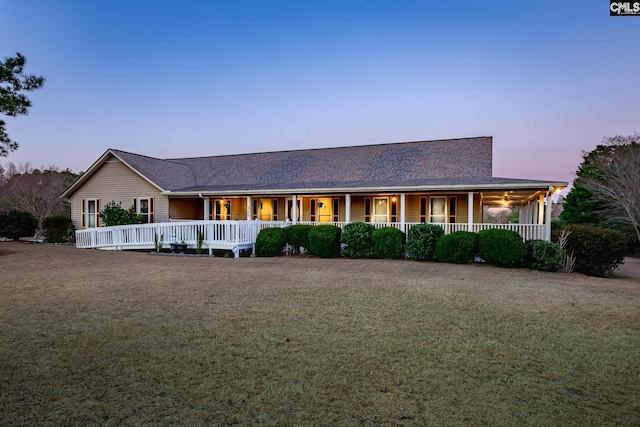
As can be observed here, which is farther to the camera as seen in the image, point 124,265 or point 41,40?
point 41,40

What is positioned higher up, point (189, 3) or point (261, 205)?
point (189, 3)

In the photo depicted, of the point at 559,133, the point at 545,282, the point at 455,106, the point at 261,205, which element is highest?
the point at 455,106

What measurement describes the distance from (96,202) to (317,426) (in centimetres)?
2407

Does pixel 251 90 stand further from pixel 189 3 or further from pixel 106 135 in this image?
pixel 106 135

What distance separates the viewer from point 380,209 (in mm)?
19000

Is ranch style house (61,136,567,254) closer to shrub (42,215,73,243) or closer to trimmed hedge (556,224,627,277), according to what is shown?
shrub (42,215,73,243)

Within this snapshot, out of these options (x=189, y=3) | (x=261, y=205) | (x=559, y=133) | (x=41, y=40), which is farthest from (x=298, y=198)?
(x=559, y=133)

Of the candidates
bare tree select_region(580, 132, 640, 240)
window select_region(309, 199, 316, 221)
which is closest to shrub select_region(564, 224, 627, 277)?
window select_region(309, 199, 316, 221)

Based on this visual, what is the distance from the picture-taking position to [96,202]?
72.1ft

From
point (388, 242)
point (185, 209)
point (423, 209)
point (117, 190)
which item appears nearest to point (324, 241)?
point (388, 242)

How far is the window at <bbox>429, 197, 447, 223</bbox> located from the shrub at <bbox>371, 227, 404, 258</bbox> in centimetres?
474

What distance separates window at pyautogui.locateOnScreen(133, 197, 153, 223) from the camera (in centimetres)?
2072

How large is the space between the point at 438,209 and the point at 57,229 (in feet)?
75.4

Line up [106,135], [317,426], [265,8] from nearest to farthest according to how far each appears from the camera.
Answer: [317,426] < [265,8] < [106,135]
